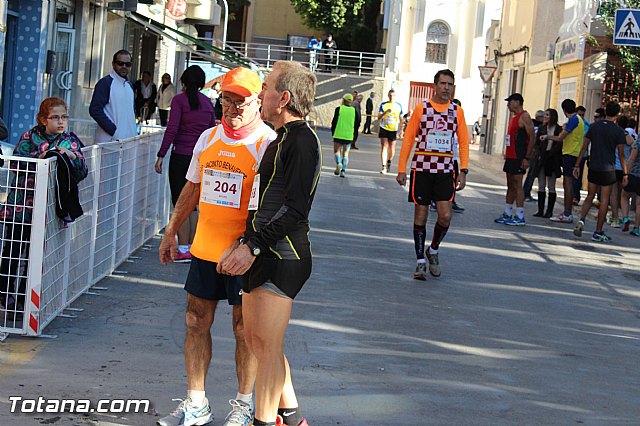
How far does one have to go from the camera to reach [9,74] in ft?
55.7

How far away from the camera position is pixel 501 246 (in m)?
14.2

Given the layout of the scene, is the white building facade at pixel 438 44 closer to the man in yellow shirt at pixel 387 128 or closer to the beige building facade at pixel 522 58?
the beige building facade at pixel 522 58

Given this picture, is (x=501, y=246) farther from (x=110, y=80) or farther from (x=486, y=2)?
(x=486, y=2)

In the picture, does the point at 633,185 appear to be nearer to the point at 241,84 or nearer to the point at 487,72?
the point at 241,84

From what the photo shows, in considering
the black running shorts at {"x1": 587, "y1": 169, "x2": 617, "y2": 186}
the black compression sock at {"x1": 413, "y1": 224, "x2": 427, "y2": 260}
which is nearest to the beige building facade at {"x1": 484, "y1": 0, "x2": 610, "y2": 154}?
the black running shorts at {"x1": 587, "y1": 169, "x2": 617, "y2": 186}

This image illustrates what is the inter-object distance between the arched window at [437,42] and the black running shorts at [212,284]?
2306 inches

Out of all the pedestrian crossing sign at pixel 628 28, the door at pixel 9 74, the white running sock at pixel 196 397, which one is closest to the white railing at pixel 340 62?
the door at pixel 9 74

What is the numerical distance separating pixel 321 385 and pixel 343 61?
5726cm

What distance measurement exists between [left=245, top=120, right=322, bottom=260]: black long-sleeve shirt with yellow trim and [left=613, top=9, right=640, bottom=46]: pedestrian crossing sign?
44.1ft

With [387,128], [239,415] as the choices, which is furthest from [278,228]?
[387,128]

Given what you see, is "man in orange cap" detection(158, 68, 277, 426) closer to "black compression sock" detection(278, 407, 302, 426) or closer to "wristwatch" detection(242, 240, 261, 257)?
"black compression sock" detection(278, 407, 302, 426)

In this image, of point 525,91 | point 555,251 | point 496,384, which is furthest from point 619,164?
point 525,91

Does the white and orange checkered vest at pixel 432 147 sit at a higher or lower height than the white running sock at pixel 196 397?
higher

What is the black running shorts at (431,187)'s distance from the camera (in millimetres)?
10719
